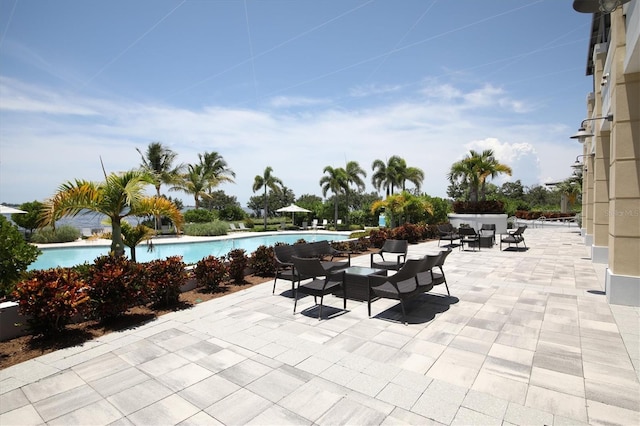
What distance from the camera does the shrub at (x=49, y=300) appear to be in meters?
4.18

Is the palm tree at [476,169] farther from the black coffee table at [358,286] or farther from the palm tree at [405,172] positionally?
the black coffee table at [358,286]

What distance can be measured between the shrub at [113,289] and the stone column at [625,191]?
8.07 metres

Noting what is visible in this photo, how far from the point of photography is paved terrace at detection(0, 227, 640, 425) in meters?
2.78

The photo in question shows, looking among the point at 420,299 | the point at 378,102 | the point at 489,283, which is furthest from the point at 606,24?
the point at 420,299

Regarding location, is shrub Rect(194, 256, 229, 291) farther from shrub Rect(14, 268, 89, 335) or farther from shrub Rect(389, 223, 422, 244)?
shrub Rect(389, 223, 422, 244)

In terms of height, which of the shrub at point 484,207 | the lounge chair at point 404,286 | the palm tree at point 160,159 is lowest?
the lounge chair at point 404,286

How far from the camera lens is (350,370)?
138 inches

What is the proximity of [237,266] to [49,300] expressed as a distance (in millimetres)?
3826

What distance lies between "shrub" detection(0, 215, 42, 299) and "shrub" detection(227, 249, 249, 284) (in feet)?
11.7

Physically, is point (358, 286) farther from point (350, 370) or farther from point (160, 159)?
point (160, 159)

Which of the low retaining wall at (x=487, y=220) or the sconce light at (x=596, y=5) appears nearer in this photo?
the sconce light at (x=596, y=5)

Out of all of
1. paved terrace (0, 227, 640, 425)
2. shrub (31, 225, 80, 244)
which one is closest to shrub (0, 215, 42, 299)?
paved terrace (0, 227, 640, 425)

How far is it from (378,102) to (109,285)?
40.1 feet

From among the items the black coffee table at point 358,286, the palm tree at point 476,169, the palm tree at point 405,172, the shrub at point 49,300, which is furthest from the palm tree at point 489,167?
the shrub at point 49,300
